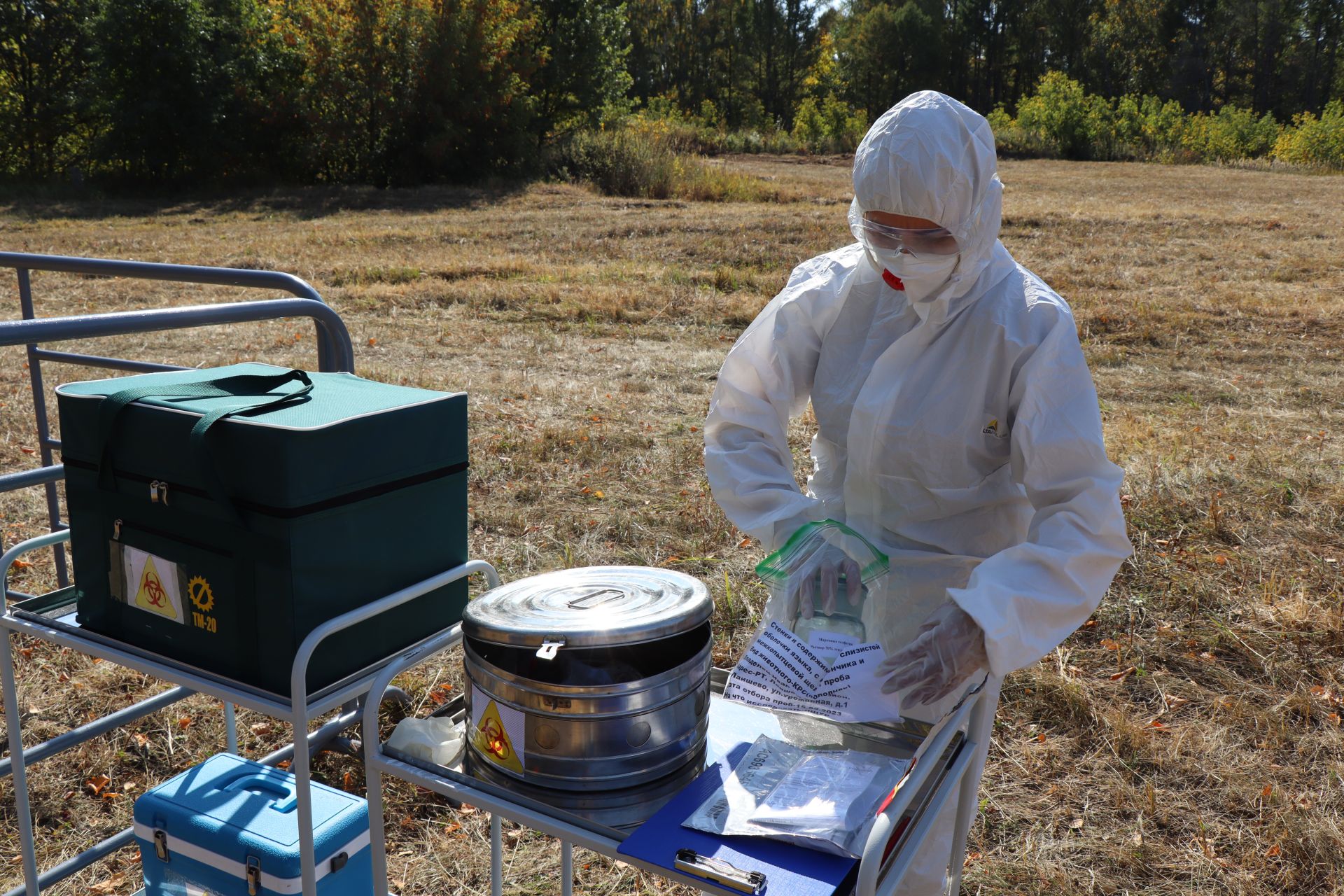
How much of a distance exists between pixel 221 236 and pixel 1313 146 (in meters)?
27.7

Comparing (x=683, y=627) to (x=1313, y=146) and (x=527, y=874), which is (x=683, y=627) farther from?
(x=1313, y=146)

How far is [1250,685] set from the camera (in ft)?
11.5

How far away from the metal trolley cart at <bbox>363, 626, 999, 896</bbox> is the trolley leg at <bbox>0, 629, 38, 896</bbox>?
869 millimetres

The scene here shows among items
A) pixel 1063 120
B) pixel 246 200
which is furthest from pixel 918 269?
pixel 1063 120

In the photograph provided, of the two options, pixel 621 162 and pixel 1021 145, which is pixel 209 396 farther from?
pixel 1021 145

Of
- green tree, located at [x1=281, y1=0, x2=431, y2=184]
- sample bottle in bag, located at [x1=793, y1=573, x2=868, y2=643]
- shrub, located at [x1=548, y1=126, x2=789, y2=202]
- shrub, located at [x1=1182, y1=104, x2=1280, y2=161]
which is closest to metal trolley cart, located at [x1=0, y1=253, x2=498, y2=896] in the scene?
sample bottle in bag, located at [x1=793, y1=573, x2=868, y2=643]

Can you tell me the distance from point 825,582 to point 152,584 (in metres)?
1.11

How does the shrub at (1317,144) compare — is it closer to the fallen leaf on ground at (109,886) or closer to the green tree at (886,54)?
the green tree at (886,54)

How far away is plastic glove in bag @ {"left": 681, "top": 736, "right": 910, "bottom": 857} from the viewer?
4.00ft

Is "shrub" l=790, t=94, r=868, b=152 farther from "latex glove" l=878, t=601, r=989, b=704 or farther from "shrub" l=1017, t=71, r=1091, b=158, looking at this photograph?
"latex glove" l=878, t=601, r=989, b=704

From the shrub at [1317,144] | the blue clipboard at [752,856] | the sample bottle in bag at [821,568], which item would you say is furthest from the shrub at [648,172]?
the shrub at [1317,144]

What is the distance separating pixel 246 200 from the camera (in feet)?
60.9

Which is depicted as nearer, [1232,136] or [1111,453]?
[1111,453]

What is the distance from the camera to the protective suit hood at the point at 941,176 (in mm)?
1695
